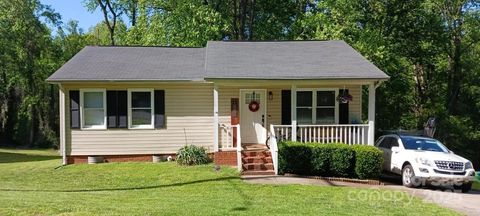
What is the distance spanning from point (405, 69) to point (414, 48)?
141 centimetres

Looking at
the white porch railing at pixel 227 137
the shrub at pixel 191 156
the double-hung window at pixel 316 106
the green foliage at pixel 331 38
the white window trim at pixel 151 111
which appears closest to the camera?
the shrub at pixel 191 156

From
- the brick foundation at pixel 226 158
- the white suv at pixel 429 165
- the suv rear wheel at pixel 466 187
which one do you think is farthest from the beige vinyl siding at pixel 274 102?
the suv rear wheel at pixel 466 187

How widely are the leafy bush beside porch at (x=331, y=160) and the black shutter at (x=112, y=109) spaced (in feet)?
20.3

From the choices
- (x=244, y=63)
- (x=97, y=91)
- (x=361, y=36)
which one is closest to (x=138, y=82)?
(x=97, y=91)

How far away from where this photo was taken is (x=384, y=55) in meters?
22.7

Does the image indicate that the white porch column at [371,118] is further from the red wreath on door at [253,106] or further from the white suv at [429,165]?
the red wreath on door at [253,106]

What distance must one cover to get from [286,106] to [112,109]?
6.30 m

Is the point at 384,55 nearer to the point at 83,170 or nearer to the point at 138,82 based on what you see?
the point at 138,82

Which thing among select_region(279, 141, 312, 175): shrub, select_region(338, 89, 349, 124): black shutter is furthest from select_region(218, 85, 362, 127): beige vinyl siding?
select_region(279, 141, 312, 175): shrub

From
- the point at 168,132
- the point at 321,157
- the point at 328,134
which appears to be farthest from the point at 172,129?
the point at 321,157

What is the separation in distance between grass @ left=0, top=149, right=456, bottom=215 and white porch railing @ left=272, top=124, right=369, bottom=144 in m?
2.42

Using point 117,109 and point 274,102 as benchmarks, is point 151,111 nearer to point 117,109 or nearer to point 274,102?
point 117,109

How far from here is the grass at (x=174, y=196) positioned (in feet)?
24.5

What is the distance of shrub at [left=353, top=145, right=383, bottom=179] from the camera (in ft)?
39.4
